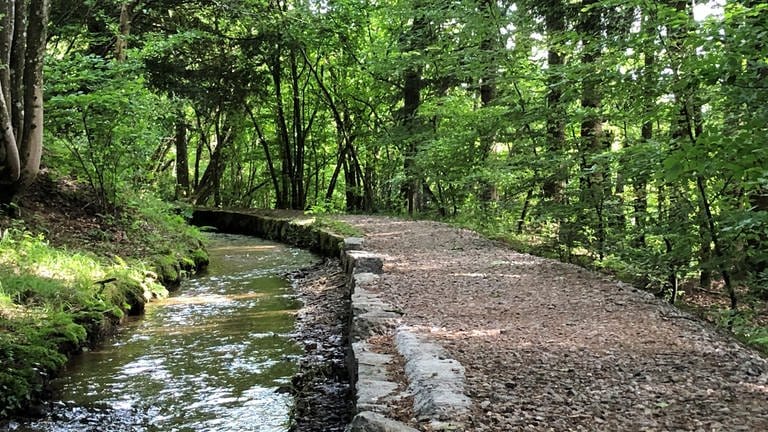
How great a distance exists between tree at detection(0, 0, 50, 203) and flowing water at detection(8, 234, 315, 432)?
7.78 feet

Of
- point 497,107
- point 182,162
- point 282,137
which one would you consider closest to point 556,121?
point 497,107

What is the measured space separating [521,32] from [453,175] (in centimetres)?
376

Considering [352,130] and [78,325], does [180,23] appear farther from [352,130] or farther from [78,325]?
[78,325]

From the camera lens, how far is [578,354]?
3.84m

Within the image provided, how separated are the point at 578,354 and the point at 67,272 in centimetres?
550

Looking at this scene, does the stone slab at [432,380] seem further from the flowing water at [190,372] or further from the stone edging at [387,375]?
the flowing water at [190,372]

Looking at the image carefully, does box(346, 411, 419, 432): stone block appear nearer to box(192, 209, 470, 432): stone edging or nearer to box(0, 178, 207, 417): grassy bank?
box(192, 209, 470, 432): stone edging

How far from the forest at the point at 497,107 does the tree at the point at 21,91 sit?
25mm

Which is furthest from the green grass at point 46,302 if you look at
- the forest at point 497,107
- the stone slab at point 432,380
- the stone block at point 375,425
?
the stone slab at point 432,380

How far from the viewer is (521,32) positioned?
969cm

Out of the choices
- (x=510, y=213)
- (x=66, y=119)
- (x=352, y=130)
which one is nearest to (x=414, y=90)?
(x=352, y=130)

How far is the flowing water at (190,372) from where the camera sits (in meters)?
4.07

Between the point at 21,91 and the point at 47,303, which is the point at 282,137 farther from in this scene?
the point at 47,303

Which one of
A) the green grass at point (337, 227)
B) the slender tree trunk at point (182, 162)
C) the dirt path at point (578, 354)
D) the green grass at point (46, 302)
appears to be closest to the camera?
the dirt path at point (578, 354)
